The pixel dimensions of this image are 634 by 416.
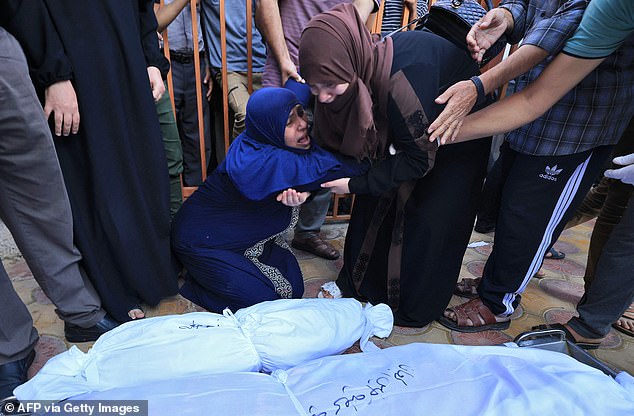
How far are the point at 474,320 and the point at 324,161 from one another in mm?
964

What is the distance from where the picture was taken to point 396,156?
1445 mm

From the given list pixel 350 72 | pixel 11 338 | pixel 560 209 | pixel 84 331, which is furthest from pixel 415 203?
pixel 11 338

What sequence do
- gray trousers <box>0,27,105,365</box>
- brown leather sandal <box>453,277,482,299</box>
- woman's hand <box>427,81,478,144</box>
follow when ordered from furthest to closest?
brown leather sandal <box>453,277,482,299</box> < woman's hand <box>427,81,478,144</box> < gray trousers <box>0,27,105,365</box>

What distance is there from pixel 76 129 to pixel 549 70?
1.49 meters

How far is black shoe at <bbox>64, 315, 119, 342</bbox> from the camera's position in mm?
1582

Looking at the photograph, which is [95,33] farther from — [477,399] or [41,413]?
[477,399]

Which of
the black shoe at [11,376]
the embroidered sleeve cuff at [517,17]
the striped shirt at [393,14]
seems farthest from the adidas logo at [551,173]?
the black shoe at [11,376]

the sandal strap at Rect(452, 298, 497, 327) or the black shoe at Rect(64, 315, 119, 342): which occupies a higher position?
the sandal strap at Rect(452, 298, 497, 327)

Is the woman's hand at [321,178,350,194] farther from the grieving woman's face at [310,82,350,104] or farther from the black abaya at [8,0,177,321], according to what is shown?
the black abaya at [8,0,177,321]

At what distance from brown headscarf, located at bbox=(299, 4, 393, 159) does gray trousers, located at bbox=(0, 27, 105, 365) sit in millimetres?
807

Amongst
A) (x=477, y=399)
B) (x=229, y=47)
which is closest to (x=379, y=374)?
(x=477, y=399)

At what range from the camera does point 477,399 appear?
1087 mm

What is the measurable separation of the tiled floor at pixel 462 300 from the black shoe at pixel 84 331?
0.09 ft

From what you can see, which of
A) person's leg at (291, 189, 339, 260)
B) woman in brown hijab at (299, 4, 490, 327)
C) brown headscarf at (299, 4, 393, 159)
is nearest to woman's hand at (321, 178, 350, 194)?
woman in brown hijab at (299, 4, 490, 327)
